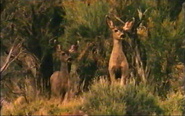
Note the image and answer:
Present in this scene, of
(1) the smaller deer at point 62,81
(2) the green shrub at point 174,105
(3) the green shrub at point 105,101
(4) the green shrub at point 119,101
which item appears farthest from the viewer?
(1) the smaller deer at point 62,81

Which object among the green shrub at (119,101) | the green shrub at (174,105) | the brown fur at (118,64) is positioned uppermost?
the brown fur at (118,64)

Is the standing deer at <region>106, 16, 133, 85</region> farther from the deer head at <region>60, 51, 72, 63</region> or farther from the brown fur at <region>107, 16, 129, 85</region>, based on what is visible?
the deer head at <region>60, 51, 72, 63</region>

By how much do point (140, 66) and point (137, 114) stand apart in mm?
5536

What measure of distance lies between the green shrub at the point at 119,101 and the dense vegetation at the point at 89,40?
2468 mm

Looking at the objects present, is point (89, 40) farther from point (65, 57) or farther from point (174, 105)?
point (174, 105)

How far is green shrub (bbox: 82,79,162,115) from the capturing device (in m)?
14.5

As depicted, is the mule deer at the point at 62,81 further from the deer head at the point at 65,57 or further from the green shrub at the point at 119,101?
the green shrub at the point at 119,101

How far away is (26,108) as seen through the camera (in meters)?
17.5

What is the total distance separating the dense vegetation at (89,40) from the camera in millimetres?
20016

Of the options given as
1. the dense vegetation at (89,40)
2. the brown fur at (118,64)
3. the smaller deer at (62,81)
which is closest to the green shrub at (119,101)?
the brown fur at (118,64)

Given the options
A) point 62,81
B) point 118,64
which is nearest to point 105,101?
point 118,64

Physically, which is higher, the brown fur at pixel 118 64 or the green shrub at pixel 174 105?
the brown fur at pixel 118 64

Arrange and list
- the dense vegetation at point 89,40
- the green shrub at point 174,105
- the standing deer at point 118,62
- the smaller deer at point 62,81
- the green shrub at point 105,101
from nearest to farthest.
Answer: the green shrub at point 105,101
the green shrub at point 174,105
the standing deer at point 118,62
the smaller deer at point 62,81
the dense vegetation at point 89,40

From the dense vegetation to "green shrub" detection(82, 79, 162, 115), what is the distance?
2.47 m
